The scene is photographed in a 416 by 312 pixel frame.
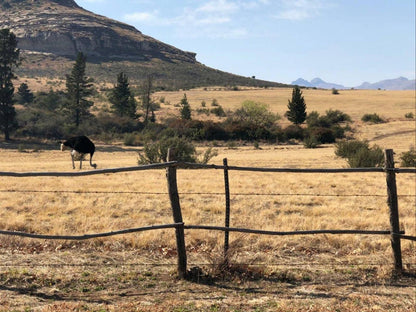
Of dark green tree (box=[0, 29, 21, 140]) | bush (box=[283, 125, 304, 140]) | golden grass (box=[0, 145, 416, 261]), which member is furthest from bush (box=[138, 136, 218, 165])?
bush (box=[283, 125, 304, 140])

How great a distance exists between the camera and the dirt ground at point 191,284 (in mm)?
5062

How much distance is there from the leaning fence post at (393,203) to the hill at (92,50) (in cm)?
9473

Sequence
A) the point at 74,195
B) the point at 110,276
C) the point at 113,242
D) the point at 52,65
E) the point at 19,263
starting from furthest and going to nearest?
the point at 52,65 → the point at 74,195 → the point at 113,242 → the point at 19,263 → the point at 110,276

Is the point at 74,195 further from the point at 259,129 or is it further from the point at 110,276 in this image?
the point at 259,129

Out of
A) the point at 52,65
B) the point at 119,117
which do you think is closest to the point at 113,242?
the point at 119,117

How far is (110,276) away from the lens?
5883 mm

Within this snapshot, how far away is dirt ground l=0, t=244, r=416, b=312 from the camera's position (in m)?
5.06

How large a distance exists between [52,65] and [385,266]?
119 m

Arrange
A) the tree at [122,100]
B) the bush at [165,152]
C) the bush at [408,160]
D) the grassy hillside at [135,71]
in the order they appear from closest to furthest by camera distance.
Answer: the bush at [165,152]
the bush at [408,160]
the tree at [122,100]
the grassy hillside at [135,71]

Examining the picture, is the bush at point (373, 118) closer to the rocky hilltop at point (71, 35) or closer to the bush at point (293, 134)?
the bush at point (293, 134)

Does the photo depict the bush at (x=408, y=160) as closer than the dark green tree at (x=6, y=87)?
Yes

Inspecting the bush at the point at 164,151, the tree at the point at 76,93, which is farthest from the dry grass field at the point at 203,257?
the tree at the point at 76,93

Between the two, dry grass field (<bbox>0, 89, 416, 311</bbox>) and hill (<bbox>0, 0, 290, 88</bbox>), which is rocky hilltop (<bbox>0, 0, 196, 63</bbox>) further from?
dry grass field (<bbox>0, 89, 416, 311</bbox>)

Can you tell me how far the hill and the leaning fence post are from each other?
94728 mm
